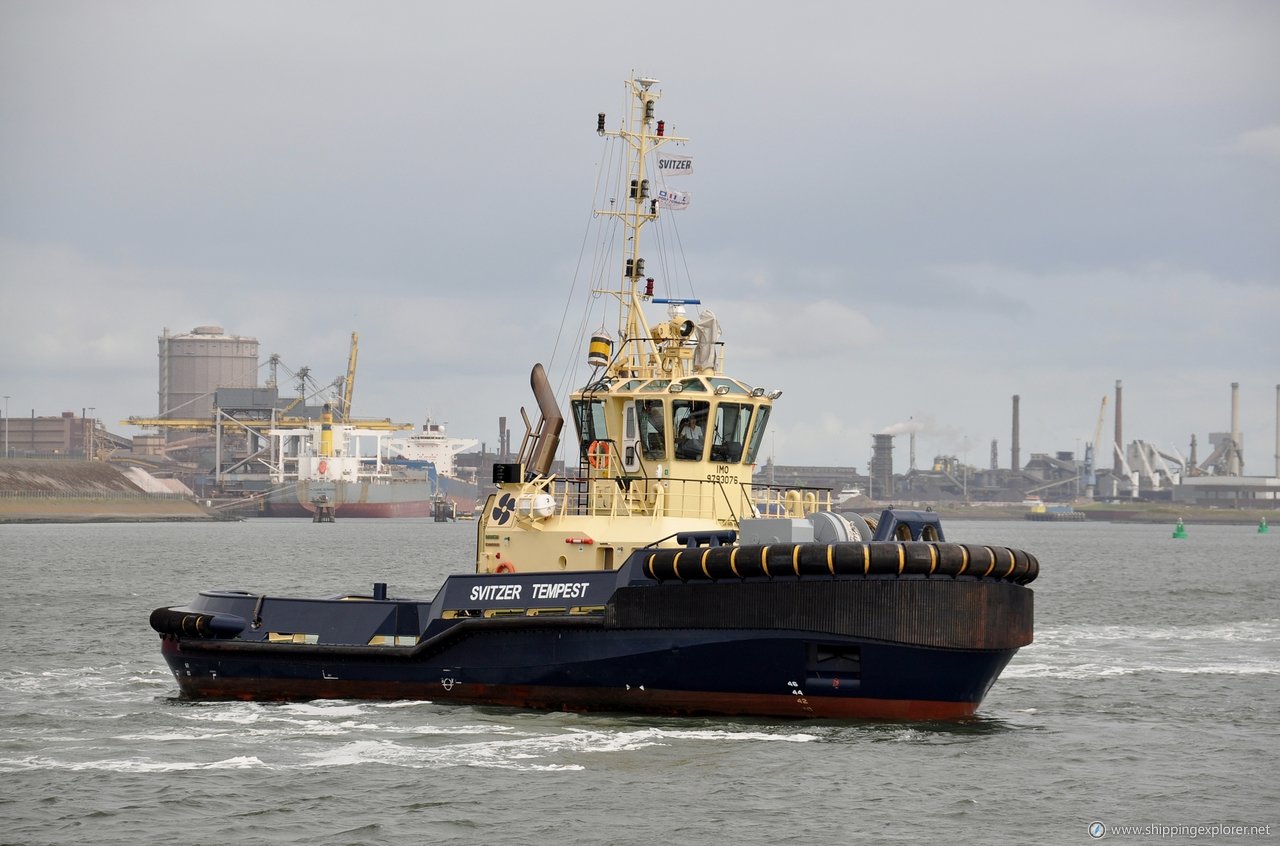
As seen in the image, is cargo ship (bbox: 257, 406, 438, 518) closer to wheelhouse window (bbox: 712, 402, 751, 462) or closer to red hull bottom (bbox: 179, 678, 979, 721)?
red hull bottom (bbox: 179, 678, 979, 721)

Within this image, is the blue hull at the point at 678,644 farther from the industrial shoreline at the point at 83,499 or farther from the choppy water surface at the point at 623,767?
the industrial shoreline at the point at 83,499

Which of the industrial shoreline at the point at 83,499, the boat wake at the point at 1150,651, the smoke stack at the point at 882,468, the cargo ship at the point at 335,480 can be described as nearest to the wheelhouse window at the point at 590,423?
the boat wake at the point at 1150,651

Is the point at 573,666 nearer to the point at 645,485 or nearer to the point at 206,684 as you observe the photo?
the point at 645,485

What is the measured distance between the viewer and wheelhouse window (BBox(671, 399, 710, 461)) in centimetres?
1716

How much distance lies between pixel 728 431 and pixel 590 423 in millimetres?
1580

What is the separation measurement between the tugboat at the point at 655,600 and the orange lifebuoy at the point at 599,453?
25 millimetres

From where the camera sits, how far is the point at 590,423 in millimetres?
17672

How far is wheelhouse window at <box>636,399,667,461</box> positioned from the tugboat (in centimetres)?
3

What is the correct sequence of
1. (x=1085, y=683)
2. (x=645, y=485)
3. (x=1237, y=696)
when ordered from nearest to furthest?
(x=645, y=485) → (x=1237, y=696) → (x=1085, y=683)

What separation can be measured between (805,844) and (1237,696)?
32.7ft

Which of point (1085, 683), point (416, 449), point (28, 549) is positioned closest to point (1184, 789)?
point (1085, 683)

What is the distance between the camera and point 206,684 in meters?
18.0

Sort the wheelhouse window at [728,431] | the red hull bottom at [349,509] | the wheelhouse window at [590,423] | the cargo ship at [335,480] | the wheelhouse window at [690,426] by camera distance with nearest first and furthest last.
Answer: the wheelhouse window at [690,426] < the wheelhouse window at [728,431] < the wheelhouse window at [590,423] < the cargo ship at [335,480] < the red hull bottom at [349,509]

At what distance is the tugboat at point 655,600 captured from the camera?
14414 millimetres
